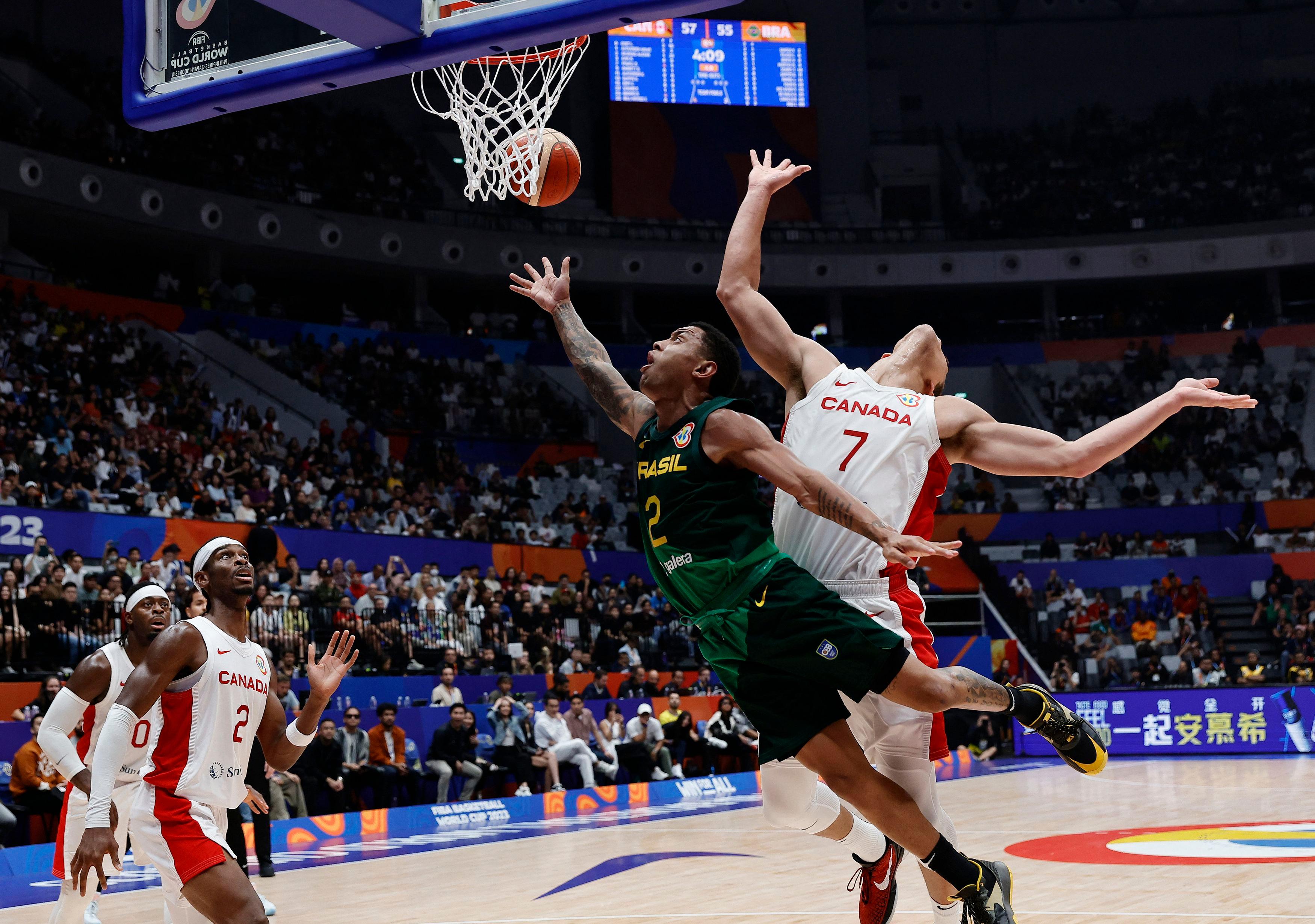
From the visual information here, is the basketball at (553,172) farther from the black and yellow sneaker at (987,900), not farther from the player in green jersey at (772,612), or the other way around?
the black and yellow sneaker at (987,900)

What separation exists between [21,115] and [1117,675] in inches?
830

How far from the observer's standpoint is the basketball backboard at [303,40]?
19.2 ft

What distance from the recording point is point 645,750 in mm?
16109

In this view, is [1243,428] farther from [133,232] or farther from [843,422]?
[843,422]

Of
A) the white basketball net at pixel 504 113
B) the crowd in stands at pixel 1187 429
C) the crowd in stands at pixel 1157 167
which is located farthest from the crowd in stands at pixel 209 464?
the crowd in stands at pixel 1157 167

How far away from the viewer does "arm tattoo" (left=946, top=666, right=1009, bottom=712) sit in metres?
4.56

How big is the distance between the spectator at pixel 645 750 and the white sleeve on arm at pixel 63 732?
9350mm

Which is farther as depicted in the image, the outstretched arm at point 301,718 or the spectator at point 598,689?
the spectator at point 598,689

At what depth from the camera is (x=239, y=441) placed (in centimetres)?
2103

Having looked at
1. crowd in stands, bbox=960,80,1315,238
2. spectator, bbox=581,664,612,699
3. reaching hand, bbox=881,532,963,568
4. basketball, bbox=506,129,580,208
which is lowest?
spectator, bbox=581,664,612,699

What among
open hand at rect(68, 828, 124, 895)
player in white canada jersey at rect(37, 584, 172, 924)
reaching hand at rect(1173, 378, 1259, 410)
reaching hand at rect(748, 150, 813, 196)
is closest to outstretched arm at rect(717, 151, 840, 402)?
reaching hand at rect(748, 150, 813, 196)

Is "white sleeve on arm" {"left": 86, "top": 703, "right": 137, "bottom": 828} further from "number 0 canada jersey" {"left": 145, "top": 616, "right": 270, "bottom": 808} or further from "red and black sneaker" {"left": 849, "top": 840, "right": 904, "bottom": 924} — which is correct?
"red and black sneaker" {"left": 849, "top": 840, "right": 904, "bottom": 924}

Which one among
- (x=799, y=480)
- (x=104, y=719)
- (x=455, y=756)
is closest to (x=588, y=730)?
(x=455, y=756)

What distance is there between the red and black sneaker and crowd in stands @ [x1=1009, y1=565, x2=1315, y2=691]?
17.6 m
